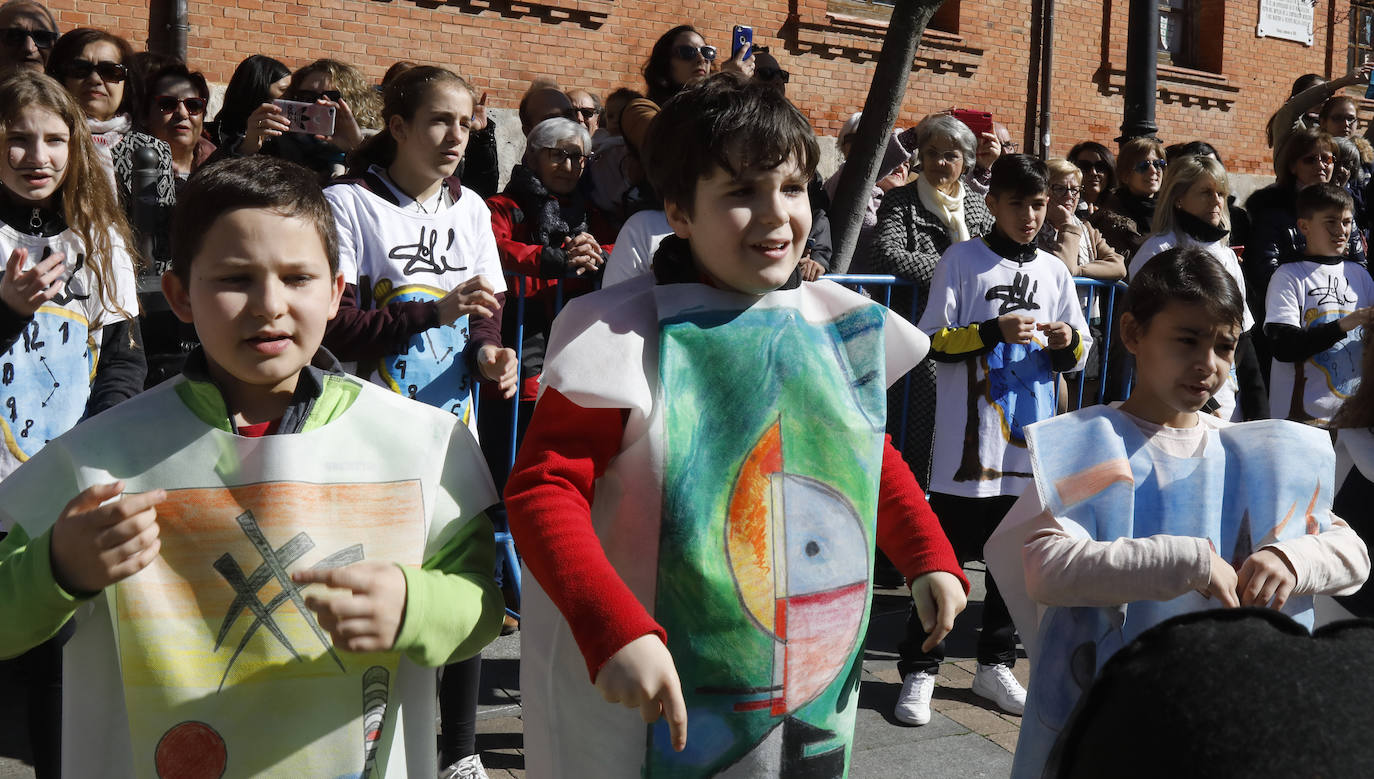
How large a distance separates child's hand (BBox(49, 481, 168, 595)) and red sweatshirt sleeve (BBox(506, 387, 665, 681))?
20.2 inches

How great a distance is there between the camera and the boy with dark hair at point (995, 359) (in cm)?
441

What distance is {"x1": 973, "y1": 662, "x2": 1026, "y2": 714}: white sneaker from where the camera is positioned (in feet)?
13.7

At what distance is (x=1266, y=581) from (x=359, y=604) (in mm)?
1676

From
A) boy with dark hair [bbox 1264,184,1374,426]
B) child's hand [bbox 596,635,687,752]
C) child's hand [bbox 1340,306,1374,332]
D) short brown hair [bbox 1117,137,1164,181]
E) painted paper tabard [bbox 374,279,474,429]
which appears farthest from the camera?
short brown hair [bbox 1117,137,1164,181]

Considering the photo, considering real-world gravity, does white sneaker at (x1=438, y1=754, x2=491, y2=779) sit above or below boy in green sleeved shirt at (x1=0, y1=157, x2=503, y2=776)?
below

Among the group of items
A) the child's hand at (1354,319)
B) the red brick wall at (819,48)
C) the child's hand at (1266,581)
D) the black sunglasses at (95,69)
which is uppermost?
the red brick wall at (819,48)

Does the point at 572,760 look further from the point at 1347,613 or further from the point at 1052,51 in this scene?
the point at 1052,51

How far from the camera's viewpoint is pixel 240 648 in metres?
1.82

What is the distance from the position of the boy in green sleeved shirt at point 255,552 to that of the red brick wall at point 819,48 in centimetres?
793

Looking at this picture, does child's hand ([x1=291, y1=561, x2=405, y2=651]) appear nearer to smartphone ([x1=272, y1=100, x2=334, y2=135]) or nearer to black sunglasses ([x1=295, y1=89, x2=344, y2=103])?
smartphone ([x1=272, y1=100, x2=334, y2=135])

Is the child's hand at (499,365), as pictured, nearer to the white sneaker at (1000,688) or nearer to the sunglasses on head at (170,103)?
the white sneaker at (1000,688)

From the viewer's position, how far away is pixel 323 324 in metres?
1.96

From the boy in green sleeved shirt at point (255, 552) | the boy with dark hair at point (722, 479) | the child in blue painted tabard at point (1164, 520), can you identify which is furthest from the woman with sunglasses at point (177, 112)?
the child in blue painted tabard at point (1164, 520)

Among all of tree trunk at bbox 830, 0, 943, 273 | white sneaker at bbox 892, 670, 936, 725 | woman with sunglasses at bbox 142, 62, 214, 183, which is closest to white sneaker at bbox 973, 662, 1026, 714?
white sneaker at bbox 892, 670, 936, 725
